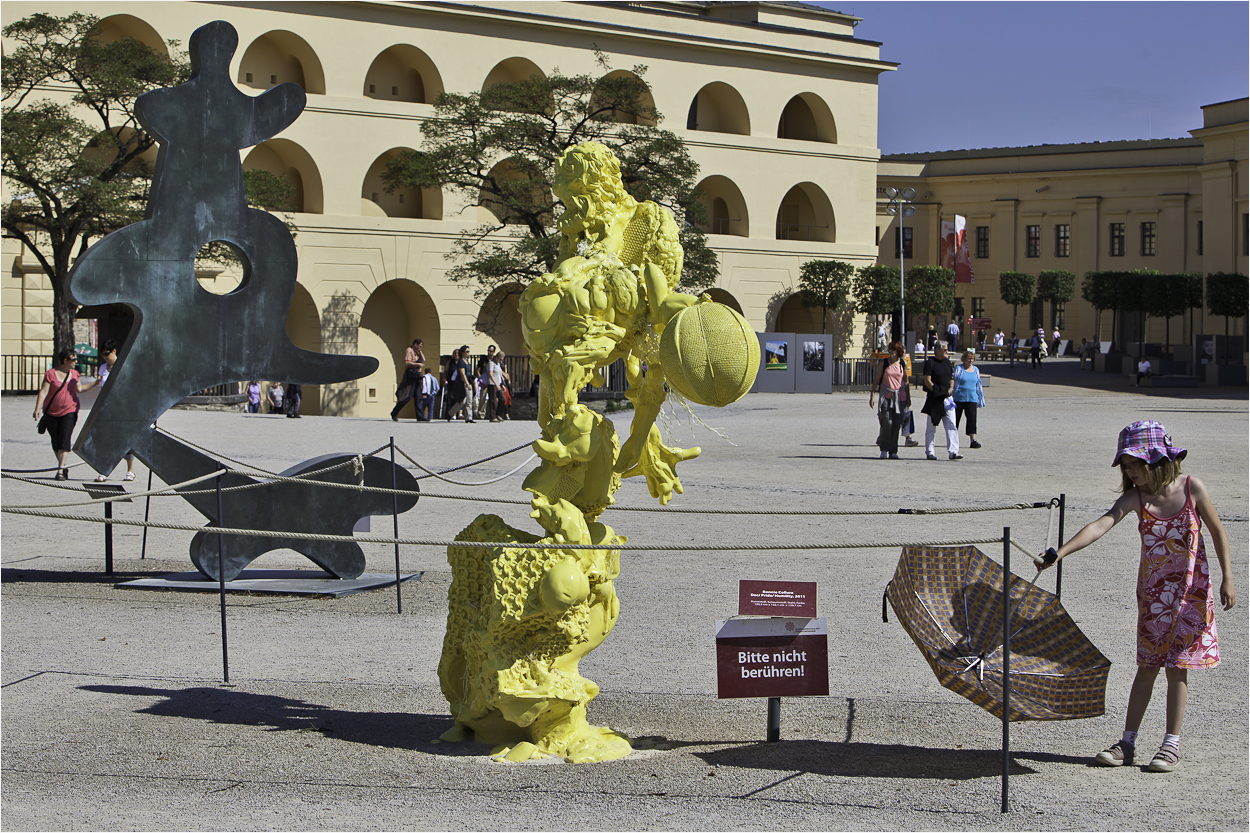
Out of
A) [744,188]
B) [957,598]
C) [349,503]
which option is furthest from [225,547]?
[744,188]

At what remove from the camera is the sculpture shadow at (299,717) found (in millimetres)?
6250

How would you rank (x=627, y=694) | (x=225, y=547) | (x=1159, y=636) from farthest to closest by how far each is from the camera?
(x=225, y=547), (x=627, y=694), (x=1159, y=636)

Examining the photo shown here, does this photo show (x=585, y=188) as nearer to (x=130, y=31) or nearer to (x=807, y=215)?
(x=130, y=31)

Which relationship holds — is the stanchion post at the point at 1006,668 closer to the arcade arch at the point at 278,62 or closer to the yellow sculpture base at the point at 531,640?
the yellow sculpture base at the point at 531,640

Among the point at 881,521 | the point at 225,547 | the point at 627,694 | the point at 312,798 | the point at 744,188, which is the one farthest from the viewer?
the point at 744,188

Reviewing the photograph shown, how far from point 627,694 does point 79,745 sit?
2.78 m

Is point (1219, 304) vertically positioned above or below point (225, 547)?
above

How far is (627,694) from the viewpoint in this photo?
7117 mm

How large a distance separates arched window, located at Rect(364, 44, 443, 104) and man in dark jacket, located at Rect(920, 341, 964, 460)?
85.5 ft

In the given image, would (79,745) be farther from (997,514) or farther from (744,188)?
(744,188)

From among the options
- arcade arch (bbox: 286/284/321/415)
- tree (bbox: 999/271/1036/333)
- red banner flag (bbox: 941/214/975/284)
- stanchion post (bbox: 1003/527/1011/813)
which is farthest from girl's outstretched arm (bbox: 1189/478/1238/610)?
tree (bbox: 999/271/1036/333)

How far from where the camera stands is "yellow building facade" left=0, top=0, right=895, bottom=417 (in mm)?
38625

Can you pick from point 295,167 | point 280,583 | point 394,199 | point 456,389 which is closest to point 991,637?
point 280,583

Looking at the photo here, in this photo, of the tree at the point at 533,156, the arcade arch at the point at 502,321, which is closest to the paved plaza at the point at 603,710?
the tree at the point at 533,156
